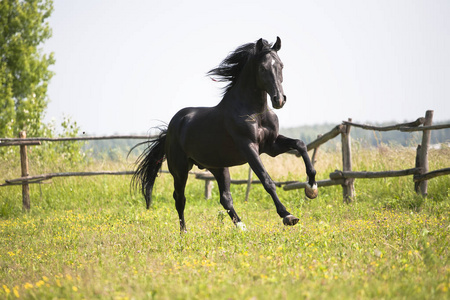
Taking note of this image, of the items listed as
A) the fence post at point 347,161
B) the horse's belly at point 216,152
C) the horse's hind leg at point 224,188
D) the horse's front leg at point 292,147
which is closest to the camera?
the horse's front leg at point 292,147

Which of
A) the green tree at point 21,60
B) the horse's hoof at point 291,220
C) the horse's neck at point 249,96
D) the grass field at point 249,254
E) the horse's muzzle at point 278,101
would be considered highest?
the green tree at point 21,60

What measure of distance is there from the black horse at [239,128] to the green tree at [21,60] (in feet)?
64.2

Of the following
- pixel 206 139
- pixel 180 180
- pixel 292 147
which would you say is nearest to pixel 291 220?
pixel 292 147

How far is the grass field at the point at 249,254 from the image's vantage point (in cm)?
307

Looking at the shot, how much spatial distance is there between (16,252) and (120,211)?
316 centimetres

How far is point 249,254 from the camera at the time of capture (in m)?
4.09

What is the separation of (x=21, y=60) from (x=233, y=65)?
72.5ft

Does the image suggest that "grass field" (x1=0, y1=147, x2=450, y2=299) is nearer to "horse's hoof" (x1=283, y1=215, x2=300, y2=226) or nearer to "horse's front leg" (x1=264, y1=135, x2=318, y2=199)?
"horse's hoof" (x1=283, y1=215, x2=300, y2=226)

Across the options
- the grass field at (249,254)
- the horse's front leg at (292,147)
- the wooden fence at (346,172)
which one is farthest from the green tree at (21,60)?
the horse's front leg at (292,147)

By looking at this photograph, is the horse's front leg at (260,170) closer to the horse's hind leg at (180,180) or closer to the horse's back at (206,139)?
the horse's back at (206,139)

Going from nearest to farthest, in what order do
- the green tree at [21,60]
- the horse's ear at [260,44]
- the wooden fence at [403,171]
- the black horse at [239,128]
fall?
the black horse at [239,128] < the horse's ear at [260,44] < the wooden fence at [403,171] < the green tree at [21,60]

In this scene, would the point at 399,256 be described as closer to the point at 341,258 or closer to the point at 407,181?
the point at 341,258

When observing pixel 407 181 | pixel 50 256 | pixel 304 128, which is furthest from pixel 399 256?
pixel 304 128

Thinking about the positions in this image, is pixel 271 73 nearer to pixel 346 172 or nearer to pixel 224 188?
pixel 224 188
